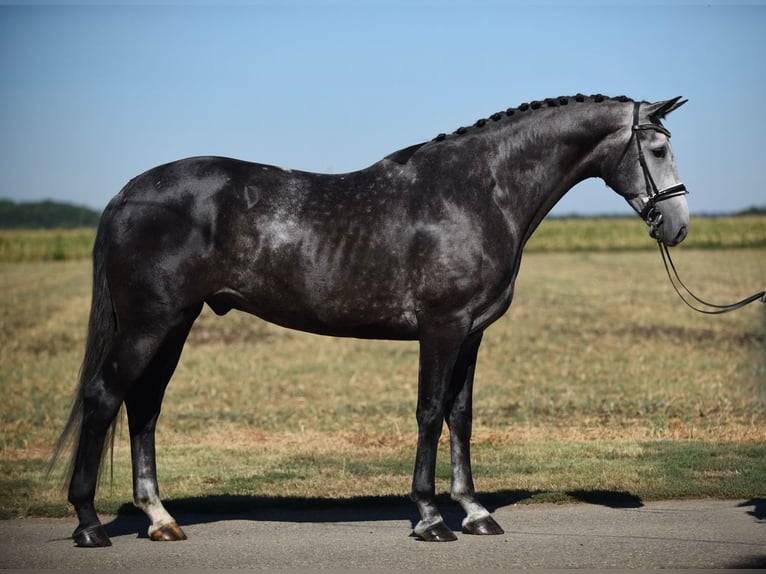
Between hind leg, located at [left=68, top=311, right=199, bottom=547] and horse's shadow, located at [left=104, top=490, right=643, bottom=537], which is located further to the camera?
horse's shadow, located at [left=104, top=490, right=643, bottom=537]

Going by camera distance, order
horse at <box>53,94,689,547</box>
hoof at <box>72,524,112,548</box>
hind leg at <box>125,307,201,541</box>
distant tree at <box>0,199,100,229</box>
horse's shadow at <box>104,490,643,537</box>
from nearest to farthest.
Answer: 1. hoof at <box>72,524,112,548</box>
2. horse at <box>53,94,689,547</box>
3. hind leg at <box>125,307,201,541</box>
4. horse's shadow at <box>104,490,643,537</box>
5. distant tree at <box>0,199,100,229</box>

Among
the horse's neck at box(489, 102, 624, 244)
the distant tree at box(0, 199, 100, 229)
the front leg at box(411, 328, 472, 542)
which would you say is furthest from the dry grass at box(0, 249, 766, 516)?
the distant tree at box(0, 199, 100, 229)

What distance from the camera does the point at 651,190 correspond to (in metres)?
7.77

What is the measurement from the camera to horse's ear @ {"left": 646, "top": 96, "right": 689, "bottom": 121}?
7680 millimetres

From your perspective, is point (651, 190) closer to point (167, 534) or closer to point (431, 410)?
point (431, 410)

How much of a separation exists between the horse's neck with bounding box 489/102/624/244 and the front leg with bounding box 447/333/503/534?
101cm

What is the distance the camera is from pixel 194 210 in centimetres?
755

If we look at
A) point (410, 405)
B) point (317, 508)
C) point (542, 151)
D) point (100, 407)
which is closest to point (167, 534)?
point (100, 407)

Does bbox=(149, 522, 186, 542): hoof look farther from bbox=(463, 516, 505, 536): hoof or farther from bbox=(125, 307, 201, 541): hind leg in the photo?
bbox=(463, 516, 505, 536): hoof

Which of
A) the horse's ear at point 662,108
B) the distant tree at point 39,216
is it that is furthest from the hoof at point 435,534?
the distant tree at point 39,216

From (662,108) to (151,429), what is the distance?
4.43m

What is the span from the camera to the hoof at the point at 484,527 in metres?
7.66

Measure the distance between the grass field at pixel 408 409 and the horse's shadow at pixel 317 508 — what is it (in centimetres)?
7

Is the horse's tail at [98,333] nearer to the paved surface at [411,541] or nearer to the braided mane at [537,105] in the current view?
the paved surface at [411,541]
